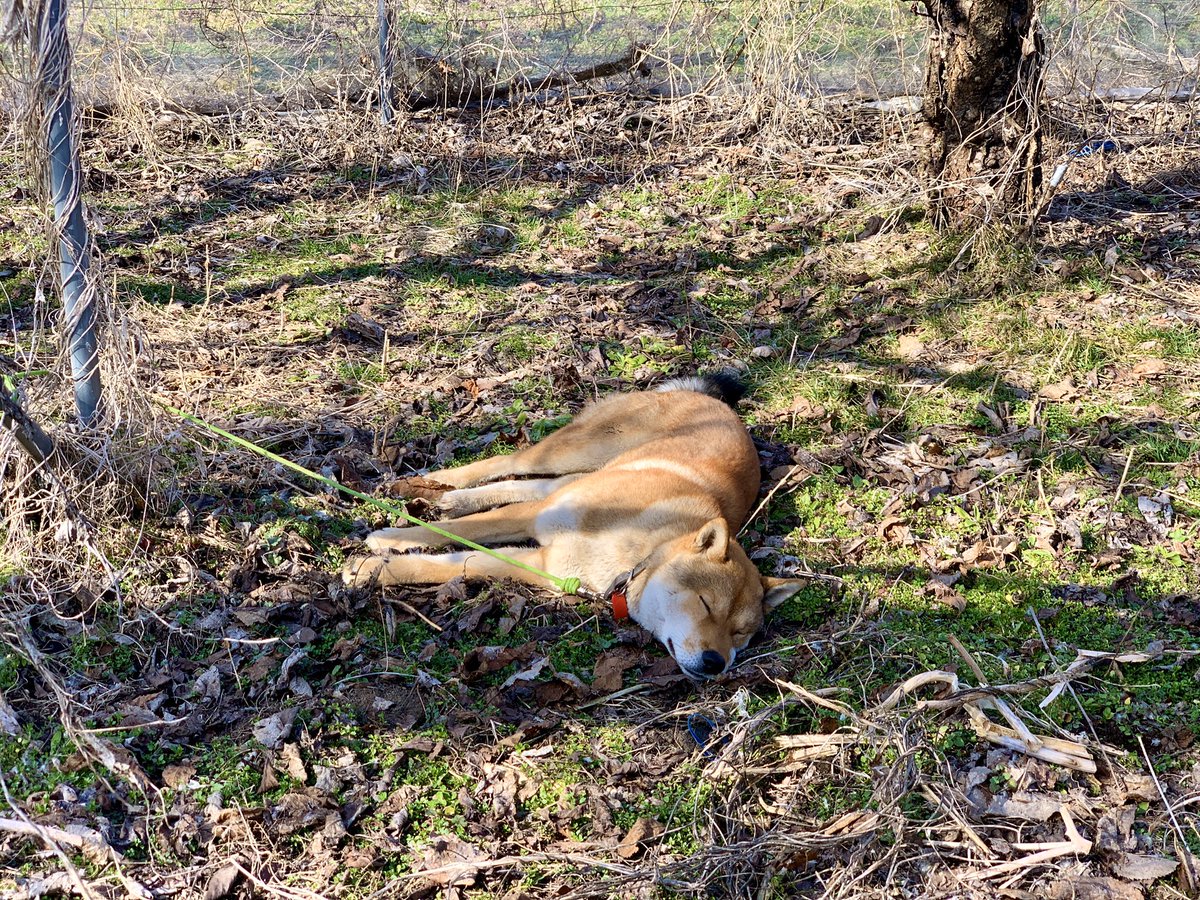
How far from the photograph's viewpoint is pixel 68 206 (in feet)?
Answer: 12.9

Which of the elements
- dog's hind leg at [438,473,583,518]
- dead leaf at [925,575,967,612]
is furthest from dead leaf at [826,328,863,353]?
dead leaf at [925,575,967,612]

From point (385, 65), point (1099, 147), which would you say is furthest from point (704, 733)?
point (385, 65)

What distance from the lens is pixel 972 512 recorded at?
4.95 meters

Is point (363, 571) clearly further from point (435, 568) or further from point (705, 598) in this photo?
point (705, 598)

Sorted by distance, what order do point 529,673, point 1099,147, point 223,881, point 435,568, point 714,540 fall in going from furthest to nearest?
point 1099,147 → point 435,568 → point 714,540 → point 529,673 → point 223,881

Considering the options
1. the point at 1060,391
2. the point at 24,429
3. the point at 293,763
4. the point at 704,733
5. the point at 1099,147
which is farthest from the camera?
the point at 1099,147

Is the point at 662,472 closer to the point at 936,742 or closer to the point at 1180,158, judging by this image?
the point at 936,742

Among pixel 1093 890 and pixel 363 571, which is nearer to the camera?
pixel 1093 890

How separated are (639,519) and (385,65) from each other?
575 centimetres

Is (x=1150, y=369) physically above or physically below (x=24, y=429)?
below

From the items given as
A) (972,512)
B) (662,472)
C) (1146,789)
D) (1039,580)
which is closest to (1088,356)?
(972,512)

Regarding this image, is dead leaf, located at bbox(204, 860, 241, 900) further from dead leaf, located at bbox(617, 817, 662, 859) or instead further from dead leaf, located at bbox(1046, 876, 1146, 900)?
dead leaf, located at bbox(1046, 876, 1146, 900)


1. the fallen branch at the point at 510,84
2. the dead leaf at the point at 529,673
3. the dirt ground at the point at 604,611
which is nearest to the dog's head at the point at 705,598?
the dirt ground at the point at 604,611

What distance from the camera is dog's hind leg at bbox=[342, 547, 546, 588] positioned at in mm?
4445
